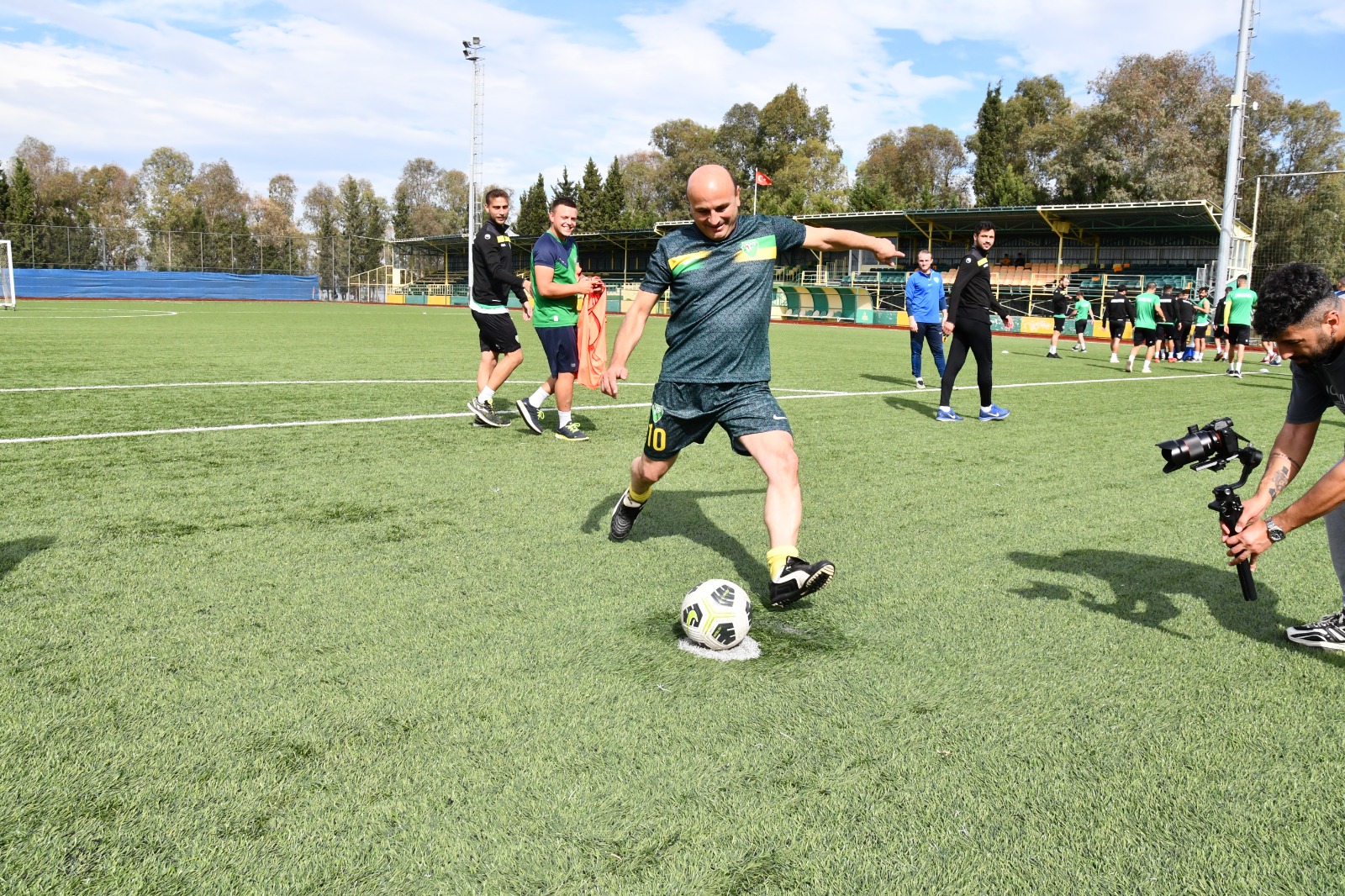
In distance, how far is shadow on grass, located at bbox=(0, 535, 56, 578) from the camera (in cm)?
407

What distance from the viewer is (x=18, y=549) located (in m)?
4.29

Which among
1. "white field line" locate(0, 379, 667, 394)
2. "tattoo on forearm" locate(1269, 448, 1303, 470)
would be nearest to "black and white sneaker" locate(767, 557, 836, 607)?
"tattoo on forearm" locate(1269, 448, 1303, 470)

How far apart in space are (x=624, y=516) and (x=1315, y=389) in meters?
3.03

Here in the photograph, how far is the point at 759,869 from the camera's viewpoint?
2.13 meters

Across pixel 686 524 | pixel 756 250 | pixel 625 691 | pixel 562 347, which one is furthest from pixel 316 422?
pixel 625 691

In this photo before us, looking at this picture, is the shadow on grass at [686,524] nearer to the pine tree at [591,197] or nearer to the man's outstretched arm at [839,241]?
the man's outstretched arm at [839,241]

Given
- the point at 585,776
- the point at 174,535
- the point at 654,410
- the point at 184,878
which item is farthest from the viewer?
the point at 174,535

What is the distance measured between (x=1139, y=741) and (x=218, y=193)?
100540mm

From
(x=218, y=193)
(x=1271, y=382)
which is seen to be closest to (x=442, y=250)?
(x=218, y=193)

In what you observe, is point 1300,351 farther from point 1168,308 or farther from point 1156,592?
point 1168,308

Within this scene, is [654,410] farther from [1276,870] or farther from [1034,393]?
[1034,393]

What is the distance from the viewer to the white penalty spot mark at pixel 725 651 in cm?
334

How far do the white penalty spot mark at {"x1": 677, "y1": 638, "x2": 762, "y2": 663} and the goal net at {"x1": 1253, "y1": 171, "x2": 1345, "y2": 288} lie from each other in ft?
177

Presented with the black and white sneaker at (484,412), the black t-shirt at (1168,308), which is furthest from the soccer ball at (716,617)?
the black t-shirt at (1168,308)
